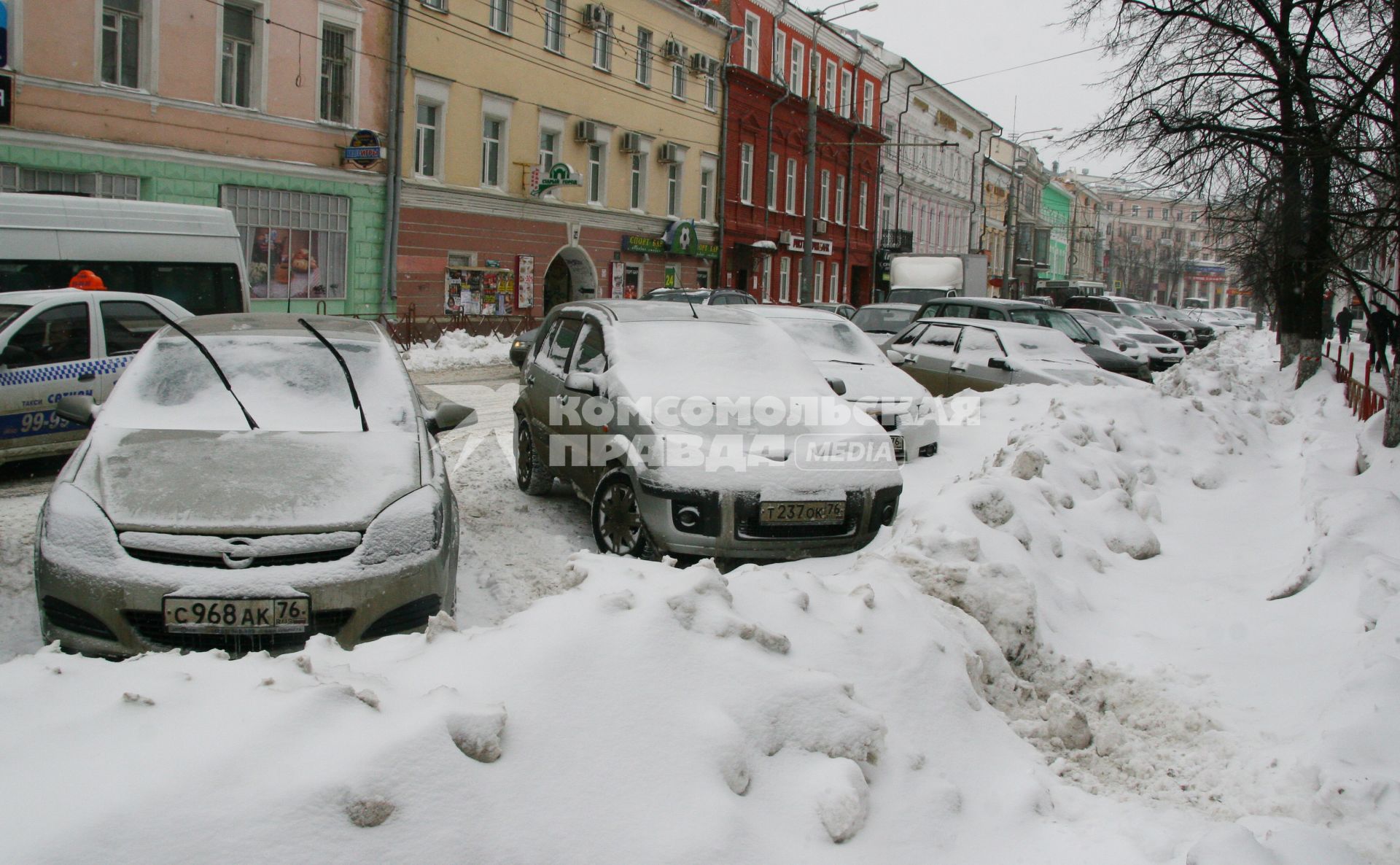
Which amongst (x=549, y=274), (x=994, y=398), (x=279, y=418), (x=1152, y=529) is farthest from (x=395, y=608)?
(x=549, y=274)

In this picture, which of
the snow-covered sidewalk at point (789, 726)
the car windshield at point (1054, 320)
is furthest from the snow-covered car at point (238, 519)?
the car windshield at point (1054, 320)

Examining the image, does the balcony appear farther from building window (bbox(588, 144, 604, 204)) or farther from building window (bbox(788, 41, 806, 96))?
building window (bbox(588, 144, 604, 204))

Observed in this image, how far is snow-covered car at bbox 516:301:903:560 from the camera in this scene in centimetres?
574

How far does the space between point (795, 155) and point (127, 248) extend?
32.2 meters

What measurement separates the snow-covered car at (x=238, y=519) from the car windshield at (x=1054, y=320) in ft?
38.7

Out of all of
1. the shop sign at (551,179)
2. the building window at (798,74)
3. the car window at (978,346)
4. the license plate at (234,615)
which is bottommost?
the license plate at (234,615)

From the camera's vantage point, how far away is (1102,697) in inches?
166

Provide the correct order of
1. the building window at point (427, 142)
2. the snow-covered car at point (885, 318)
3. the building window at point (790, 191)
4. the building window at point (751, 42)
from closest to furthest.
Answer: the snow-covered car at point (885, 318) → the building window at point (427, 142) → the building window at point (751, 42) → the building window at point (790, 191)

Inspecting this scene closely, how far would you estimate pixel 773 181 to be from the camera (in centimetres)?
3856

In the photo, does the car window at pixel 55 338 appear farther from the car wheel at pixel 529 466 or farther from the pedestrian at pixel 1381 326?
the pedestrian at pixel 1381 326

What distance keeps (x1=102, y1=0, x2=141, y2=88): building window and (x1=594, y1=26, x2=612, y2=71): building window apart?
42.3 ft

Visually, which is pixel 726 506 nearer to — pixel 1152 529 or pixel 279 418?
pixel 279 418

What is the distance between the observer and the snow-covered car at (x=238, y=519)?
393 cm

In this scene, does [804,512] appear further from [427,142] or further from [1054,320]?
[427,142]
